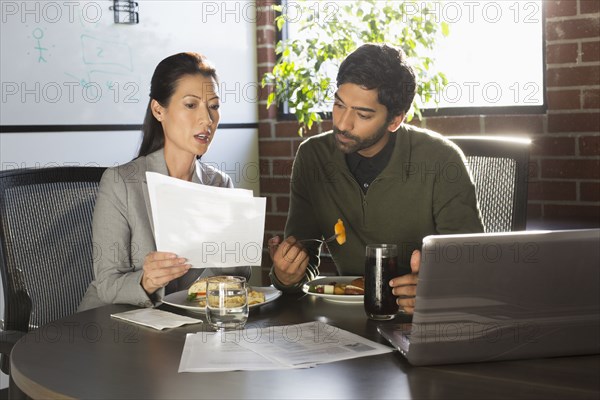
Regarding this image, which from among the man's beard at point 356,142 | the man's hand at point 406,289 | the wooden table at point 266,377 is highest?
the man's beard at point 356,142

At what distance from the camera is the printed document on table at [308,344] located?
4.18 ft

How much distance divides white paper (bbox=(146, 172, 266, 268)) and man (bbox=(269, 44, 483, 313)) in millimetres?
401

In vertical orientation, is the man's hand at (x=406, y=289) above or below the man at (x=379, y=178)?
below

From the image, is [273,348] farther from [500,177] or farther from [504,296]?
[500,177]

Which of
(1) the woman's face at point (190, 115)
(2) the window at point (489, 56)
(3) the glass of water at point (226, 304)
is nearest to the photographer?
(3) the glass of water at point (226, 304)

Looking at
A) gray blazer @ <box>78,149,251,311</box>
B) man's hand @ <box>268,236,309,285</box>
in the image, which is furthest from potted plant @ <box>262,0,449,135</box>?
man's hand @ <box>268,236,309,285</box>

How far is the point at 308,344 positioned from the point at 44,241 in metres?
0.90

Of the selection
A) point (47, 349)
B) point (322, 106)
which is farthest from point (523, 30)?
point (47, 349)

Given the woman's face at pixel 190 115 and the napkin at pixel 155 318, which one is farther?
the woman's face at pixel 190 115

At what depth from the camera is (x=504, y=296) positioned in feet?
3.85

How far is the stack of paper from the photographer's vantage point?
4.08ft

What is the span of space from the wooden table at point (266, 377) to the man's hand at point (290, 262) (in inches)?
15.6

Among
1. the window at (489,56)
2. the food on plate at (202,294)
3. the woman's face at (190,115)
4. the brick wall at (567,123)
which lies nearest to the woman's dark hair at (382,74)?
the woman's face at (190,115)

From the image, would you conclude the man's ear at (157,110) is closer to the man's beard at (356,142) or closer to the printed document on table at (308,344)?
the man's beard at (356,142)
